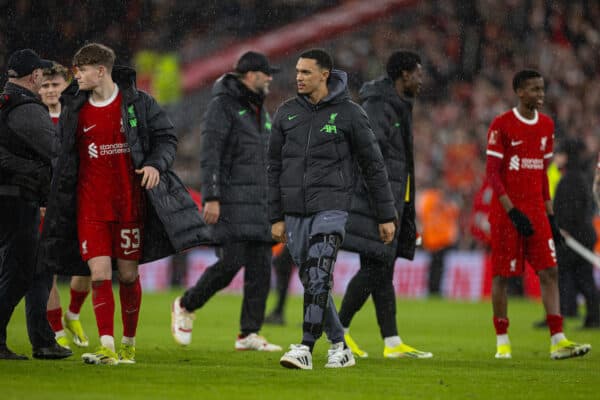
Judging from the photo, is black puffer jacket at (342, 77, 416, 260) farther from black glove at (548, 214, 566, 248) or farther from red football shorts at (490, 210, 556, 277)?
black glove at (548, 214, 566, 248)

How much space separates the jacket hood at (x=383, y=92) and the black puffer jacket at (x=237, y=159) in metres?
1.28

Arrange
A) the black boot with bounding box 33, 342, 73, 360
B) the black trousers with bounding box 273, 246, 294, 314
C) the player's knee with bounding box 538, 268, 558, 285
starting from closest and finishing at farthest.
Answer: the black boot with bounding box 33, 342, 73, 360, the player's knee with bounding box 538, 268, 558, 285, the black trousers with bounding box 273, 246, 294, 314

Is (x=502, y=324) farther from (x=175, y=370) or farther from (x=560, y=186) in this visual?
(x=560, y=186)

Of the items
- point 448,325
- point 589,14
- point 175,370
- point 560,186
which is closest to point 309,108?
point 175,370

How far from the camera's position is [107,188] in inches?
328

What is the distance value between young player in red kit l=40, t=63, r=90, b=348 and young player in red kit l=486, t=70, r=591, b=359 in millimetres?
3653

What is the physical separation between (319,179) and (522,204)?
7.70 ft

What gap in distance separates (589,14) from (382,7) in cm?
576

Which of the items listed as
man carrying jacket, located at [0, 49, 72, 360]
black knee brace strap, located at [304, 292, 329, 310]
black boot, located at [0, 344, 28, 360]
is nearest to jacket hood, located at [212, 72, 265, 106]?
man carrying jacket, located at [0, 49, 72, 360]

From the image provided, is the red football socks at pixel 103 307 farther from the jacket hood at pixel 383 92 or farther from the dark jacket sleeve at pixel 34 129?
the jacket hood at pixel 383 92

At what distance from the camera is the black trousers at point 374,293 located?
980cm

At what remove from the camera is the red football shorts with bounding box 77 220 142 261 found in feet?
27.1

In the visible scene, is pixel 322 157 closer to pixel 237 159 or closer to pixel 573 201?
pixel 237 159

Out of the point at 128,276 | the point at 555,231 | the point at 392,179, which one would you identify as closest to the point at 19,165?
the point at 128,276
